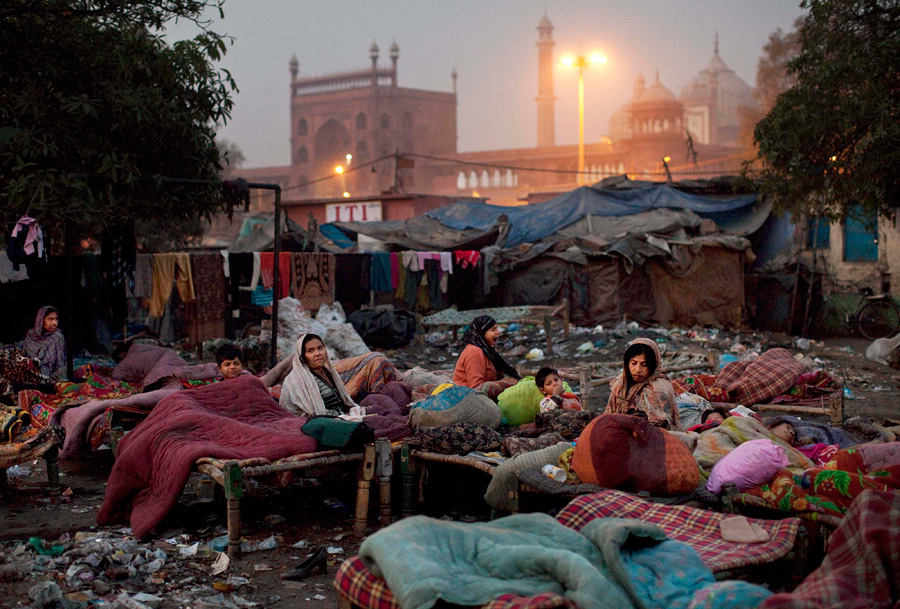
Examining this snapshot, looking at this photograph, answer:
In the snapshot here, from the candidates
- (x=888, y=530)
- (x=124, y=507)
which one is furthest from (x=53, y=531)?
(x=888, y=530)

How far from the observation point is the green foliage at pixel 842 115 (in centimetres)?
1084

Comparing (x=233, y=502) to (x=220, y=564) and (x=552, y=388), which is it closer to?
(x=220, y=564)

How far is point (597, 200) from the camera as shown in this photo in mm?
19891

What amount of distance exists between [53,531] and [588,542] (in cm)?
348

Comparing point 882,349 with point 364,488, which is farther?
point 882,349

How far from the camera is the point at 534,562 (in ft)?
10.7

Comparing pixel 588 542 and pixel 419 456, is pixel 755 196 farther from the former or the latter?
pixel 588 542

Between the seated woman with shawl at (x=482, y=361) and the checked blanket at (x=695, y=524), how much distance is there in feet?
9.84

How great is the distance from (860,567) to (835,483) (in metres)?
1.30

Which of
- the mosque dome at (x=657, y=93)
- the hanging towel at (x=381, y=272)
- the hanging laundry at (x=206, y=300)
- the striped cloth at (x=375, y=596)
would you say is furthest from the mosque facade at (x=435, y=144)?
the striped cloth at (x=375, y=596)

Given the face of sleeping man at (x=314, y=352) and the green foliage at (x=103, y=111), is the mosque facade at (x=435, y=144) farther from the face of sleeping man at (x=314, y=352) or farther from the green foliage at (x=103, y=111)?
the face of sleeping man at (x=314, y=352)

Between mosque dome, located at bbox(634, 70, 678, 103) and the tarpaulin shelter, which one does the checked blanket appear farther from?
mosque dome, located at bbox(634, 70, 678, 103)

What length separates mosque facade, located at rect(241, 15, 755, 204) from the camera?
133 feet

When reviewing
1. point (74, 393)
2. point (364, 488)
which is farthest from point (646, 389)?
point (74, 393)
